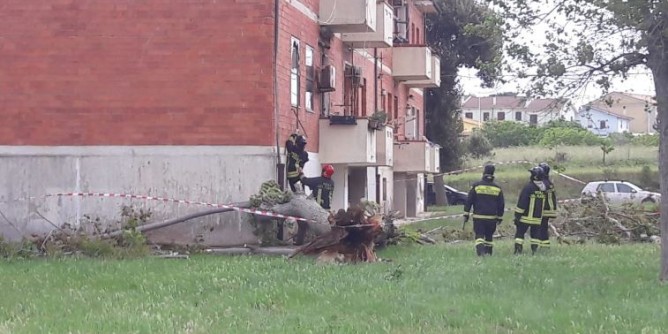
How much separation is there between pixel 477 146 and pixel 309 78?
3445 cm

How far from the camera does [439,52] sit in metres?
51.6

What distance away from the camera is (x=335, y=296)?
12.3m

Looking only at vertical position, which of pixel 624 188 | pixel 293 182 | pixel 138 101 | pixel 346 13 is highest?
pixel 346 13

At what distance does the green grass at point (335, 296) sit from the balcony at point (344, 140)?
25.2ft

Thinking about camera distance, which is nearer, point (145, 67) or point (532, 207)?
point (532, 207)

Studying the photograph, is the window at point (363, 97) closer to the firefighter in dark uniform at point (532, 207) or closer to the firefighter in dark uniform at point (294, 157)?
the firefighter in dark uniform at point (294, 157)

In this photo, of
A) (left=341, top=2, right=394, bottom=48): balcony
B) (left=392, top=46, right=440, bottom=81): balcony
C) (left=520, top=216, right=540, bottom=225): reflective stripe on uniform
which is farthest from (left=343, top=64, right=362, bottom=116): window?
(left=520, top=216, right=540, bottom=225): reflective stripe on uniform

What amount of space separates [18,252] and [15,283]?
4240 millimetres

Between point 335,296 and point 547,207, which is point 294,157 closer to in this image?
point 547,207

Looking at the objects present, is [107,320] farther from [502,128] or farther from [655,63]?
[502,128]

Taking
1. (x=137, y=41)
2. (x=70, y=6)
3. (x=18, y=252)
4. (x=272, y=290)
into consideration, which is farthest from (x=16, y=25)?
(x=272, y=290)

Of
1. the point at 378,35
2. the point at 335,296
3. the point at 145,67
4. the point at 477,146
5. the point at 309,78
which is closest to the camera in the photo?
the point at 335,296

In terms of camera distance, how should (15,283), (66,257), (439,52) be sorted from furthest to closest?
1. (439,52)
2. (66,257)
3. (15,283)

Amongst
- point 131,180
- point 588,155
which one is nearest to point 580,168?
point 588,155
